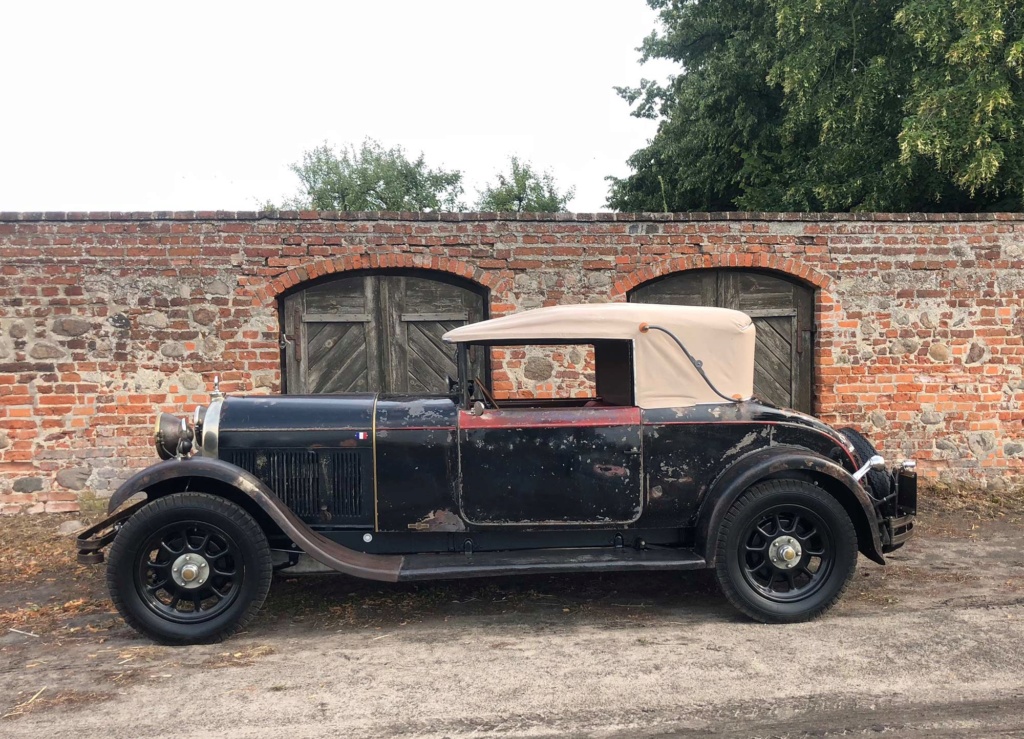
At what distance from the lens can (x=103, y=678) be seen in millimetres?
3412

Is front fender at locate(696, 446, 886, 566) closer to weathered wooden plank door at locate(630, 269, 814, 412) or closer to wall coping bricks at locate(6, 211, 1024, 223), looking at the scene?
weathered wooden plank door at locate(630, 269, 814, 412)

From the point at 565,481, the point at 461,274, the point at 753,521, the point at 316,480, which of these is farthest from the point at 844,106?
the point at 316,480

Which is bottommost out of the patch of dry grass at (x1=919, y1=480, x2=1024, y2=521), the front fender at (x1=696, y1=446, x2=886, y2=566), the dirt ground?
the patch of dry grass at (x1=919, y1=480, x2=1024, y2=521)

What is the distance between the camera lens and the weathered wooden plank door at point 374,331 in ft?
22.3

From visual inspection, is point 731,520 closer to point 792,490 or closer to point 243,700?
point 792,490

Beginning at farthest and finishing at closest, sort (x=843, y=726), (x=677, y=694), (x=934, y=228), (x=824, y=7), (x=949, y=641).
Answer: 1. (x=824, y=7)
2. (x=934, y=228)
3. (x=949, y=641)
4. (x=677, y=694)
5. (x=843, y=726)

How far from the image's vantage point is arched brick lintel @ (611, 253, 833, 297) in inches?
271

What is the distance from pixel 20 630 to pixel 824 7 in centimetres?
1143

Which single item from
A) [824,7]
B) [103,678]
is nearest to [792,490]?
[103,678]

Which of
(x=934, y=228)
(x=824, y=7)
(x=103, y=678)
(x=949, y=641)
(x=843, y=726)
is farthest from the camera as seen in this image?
(x=824, y=7)

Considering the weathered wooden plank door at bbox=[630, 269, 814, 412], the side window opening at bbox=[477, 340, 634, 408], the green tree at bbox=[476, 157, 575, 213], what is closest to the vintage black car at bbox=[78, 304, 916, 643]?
the side window opening at bbox=[477, 340, 634, 408]

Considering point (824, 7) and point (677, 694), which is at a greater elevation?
point (824, 7)

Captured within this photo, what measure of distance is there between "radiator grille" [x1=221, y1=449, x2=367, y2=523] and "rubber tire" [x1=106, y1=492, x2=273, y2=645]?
329 mm

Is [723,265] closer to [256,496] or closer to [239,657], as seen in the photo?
[256,496]
